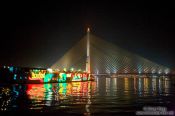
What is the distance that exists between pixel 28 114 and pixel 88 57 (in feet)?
202

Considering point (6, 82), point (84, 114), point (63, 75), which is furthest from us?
point (63, 75)

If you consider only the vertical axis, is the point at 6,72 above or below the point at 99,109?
above

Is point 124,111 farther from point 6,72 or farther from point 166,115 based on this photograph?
point 6,72

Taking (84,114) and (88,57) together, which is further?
(88,57)

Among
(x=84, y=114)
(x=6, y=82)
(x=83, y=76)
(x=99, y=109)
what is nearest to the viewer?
(x=84, y=114)

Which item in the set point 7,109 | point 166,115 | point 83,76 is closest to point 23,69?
point 83,76

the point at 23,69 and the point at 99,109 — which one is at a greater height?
the point at 23,69

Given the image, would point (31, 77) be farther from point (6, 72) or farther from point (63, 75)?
point (63, 75)

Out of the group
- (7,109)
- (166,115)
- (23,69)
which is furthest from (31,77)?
(166,115)

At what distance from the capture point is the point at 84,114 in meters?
18.4

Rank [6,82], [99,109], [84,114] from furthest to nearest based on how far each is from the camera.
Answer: [6,82]
[99,109]
[84,114]

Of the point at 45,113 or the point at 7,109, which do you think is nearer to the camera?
the point at 45,113

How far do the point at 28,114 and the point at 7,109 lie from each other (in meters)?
2.49

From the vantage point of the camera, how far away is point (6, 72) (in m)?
67.1
